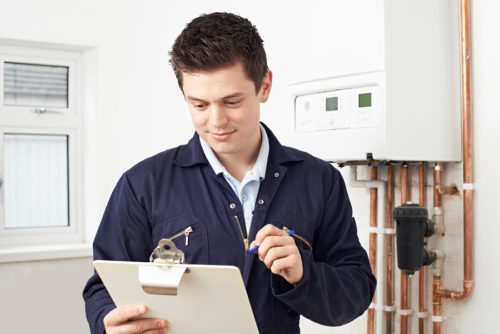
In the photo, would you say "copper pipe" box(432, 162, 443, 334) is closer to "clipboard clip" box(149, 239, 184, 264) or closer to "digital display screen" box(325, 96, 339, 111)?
"digital display screen" box(325, 96, 339, 111)

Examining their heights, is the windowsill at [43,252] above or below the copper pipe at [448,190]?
below

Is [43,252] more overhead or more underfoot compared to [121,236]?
more underfoot

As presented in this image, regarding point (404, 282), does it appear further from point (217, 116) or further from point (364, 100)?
point (217, 116)

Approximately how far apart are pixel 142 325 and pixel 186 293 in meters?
Result: 0.10

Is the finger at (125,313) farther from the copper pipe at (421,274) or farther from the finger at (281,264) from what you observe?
the copper pipe at (421,274)

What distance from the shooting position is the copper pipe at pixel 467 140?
5.85 feet

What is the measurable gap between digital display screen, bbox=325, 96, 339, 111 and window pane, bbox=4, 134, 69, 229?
1.58 meters

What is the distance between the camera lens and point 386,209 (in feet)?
6.61

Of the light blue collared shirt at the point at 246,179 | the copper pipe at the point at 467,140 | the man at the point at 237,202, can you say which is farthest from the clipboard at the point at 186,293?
the copper pipe at the point at 467,140

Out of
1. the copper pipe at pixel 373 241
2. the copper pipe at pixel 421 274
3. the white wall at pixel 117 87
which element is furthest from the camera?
the white wall at pixel 117 87

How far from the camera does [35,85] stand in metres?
3.00

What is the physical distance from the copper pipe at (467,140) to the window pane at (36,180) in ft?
6.37

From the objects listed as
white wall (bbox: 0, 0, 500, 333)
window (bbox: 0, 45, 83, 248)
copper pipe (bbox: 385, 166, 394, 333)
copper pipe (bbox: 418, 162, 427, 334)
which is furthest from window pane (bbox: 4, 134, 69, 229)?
copper pipe (bbox: 418, 162, 427, 334)

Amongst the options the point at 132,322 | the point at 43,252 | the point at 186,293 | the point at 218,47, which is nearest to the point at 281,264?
the point at 186,293
